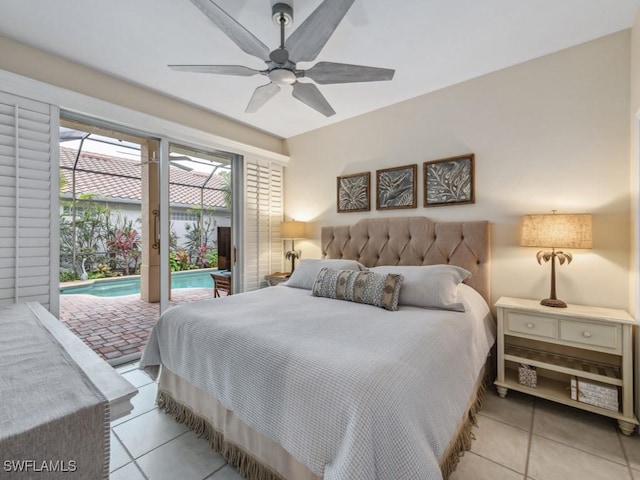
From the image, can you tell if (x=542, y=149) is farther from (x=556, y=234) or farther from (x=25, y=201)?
(x=25, y=201)

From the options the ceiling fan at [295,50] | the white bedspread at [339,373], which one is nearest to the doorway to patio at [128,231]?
the white bedspread at [339,373]

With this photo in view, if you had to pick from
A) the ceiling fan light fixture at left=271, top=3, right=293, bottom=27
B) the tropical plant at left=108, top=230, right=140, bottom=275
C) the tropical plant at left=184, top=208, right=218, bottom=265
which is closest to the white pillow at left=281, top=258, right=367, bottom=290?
the tropical plant at left=184, top=208, right=218, bottom=265

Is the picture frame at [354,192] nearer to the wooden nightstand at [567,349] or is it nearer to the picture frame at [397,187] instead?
the picture frame at [397,187]

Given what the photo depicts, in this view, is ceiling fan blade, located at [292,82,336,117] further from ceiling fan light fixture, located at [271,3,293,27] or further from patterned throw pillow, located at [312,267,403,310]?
patterned throw pillow, located at [312,267,403,310]

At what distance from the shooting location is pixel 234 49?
2.21 metres

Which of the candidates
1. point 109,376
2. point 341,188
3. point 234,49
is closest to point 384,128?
point 341,188

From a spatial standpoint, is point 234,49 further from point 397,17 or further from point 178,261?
point 178,261

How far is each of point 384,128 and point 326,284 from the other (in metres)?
1.93

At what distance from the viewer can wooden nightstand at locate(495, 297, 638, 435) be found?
1.78 meters

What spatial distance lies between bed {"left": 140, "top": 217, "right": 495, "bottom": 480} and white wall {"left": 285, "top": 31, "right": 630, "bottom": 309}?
1.02 feet

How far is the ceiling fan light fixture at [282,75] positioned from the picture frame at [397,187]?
162cm

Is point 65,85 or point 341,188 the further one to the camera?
point 341,188

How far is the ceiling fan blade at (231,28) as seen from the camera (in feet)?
4.41

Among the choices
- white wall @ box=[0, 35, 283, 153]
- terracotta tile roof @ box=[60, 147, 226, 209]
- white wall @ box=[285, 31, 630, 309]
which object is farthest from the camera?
terracotta tile roof @ box=[60, 147, 226, 209]
